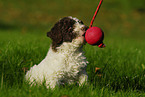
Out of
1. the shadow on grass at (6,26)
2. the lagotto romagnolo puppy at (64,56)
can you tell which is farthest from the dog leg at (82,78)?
the shadow on grass at (6,26)

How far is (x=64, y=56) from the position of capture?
3373 mm

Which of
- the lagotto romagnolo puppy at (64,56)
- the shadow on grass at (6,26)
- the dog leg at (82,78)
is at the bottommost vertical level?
the dog leg at (82,78)

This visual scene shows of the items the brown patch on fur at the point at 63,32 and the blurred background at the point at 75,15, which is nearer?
the brown patch on fur at the point at 63,32

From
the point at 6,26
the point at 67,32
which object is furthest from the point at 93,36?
the point at 6,26

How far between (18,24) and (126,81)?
493 inches

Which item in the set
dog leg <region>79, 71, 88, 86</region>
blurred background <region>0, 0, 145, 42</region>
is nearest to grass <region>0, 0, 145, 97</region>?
blurred background <region>0, 0, 145, 42</region>

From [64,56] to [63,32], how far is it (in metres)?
0.38

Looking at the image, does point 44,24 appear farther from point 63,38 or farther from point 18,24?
point 63,38

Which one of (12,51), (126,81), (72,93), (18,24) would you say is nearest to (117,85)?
(126,81)

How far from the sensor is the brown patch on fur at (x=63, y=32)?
3307 millimetres

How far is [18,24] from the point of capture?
1566 cm

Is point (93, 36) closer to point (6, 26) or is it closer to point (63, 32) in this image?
point (63, 32)

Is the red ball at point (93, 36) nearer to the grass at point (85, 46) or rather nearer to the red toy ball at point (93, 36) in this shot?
the red toy ball at point (93, 36)

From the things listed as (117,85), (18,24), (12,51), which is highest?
(18,24)
